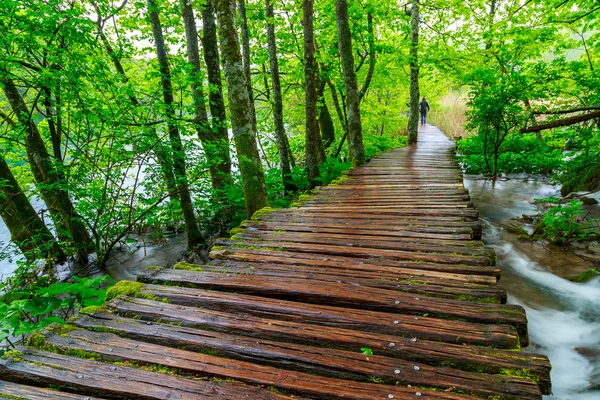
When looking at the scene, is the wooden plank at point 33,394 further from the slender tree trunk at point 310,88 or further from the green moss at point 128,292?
the slender tree trunk at point 310,88

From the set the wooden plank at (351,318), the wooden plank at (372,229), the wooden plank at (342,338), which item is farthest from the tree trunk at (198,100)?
the wooden plank at (342,338)

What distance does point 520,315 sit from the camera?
84.3 inches

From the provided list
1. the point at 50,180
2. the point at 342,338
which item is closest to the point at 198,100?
the point at 50,180

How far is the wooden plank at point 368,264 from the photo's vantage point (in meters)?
2.78

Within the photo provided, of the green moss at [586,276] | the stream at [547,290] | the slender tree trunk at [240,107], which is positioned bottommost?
the stream at [547,290]

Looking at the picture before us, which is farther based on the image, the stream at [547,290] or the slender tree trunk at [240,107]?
the slender tree trunk at [240,107]

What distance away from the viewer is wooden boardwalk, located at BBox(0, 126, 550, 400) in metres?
1.69

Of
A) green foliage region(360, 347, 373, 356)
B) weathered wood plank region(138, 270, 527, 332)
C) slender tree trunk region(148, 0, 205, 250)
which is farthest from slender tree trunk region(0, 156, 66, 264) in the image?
green foliage region(360, 347, 373, 356)

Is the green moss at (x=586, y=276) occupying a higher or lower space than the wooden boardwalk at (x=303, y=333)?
lower

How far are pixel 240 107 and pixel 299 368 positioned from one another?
4447 millimetres

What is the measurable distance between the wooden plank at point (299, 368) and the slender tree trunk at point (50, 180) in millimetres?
4837

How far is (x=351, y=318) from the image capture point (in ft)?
7.42

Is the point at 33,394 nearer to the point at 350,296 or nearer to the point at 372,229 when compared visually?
the point at 350,296

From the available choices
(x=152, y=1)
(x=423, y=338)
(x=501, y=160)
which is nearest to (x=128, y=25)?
(x=152, y=1)
